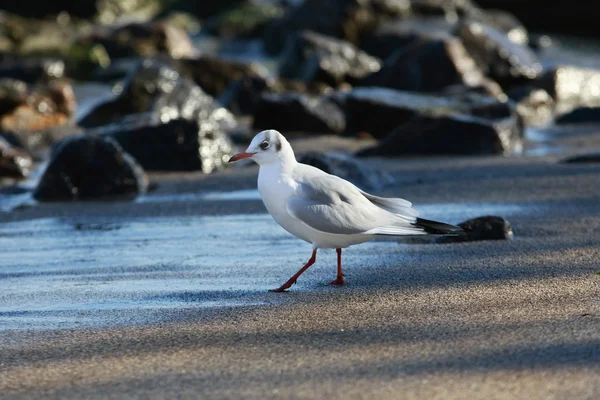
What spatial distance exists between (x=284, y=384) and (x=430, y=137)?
21.6 ft

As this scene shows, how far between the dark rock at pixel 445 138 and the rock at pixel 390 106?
125cm

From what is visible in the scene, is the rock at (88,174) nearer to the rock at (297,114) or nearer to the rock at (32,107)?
the rock at (297,114)

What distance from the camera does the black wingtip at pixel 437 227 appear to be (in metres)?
4.40

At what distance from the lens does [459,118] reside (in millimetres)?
9477

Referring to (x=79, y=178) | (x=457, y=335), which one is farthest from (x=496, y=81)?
(x=457, y=335)

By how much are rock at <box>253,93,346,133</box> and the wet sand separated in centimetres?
495

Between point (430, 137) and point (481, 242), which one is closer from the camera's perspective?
point (481, 242)

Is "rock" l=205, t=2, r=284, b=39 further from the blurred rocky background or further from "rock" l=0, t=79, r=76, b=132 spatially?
"rock" l=0, t=79, r=76, b=132

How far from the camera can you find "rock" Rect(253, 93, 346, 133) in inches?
456

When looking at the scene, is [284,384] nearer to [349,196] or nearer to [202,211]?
[349,196]

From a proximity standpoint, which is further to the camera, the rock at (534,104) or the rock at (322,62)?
the rock at (322,62)

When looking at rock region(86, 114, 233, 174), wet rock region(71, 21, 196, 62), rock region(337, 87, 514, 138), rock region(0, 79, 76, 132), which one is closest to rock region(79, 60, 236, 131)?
rock region(0, 79, 76, 132)

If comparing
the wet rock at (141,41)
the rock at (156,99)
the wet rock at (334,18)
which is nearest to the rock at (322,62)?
the rock at (156,99)

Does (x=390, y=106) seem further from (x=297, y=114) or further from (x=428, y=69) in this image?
(x=428, y=69)
